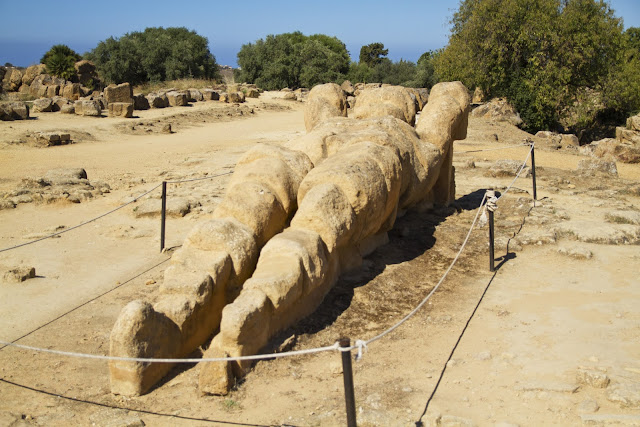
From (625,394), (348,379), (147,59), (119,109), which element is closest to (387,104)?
(625,394)

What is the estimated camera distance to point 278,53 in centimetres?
3666

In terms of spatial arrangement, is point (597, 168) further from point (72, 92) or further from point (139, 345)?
point (72, 92)

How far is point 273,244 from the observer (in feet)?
19.1

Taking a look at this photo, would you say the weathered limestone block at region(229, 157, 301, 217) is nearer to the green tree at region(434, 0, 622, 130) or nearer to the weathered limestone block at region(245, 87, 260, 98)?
the green tree at region(434, 0, 622, 130)

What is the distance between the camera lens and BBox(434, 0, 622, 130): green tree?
69.2 feet

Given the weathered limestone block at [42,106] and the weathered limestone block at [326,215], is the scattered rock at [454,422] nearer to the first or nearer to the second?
the weathered limestone block at [326,215]

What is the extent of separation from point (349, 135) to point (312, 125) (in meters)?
2.02

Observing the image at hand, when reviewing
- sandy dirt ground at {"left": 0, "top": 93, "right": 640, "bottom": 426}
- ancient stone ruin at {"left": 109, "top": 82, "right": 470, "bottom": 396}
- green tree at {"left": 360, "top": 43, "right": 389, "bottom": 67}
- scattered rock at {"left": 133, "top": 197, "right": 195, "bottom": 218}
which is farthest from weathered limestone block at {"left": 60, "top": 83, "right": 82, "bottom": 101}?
green tree at {"left": 360, "top": 43, "right": 389, "bottom": 67}

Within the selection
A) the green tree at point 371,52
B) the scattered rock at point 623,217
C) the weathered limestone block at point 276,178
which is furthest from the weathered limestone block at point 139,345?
the green tree at point 371,52

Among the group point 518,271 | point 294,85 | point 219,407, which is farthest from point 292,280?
point 294,85

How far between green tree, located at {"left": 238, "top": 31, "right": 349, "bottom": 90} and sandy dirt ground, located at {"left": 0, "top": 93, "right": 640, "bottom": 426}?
23.9 meters

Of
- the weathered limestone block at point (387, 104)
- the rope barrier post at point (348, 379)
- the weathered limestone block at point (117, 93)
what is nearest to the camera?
the rope barrier post at point (348, 379)

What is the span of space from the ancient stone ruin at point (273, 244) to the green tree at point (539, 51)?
47.5 feet

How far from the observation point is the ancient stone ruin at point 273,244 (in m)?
4.97
